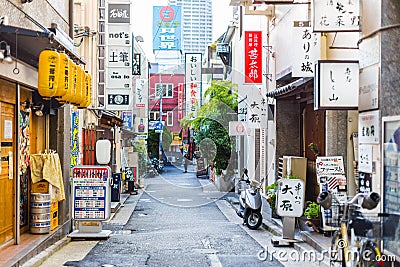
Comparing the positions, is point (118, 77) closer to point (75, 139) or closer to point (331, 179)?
point (75, 139)

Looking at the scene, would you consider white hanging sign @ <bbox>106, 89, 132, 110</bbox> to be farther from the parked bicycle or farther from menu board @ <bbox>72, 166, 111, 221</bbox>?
the parked bicycle

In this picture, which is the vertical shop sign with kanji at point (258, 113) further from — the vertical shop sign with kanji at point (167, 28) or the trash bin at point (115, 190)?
the vertical shop sign with kanji at point (167, 28)

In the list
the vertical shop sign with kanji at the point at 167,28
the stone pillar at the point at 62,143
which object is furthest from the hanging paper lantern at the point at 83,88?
the vertical shop sign with kanji at the point at 167,28

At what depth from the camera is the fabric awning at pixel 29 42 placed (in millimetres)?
9587

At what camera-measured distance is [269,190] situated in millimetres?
17781

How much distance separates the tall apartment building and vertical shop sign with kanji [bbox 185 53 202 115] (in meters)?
37.5

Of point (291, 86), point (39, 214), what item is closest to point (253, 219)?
point (291, 86)

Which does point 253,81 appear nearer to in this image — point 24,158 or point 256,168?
point 256,168

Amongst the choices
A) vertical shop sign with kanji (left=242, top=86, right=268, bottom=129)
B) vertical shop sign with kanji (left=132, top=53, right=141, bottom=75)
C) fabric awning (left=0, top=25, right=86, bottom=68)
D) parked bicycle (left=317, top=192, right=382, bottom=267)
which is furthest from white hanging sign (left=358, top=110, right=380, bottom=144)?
vertical shop sign with kanji (left=132, top=53, right=141, bottom=75)

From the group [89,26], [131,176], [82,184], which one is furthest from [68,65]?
[131,176]

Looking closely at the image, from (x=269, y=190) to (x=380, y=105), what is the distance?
903cm

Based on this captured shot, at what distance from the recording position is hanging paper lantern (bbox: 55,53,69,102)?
11.3 meters

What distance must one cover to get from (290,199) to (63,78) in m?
5.76

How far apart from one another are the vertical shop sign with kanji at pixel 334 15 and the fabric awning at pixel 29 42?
4860 mm
